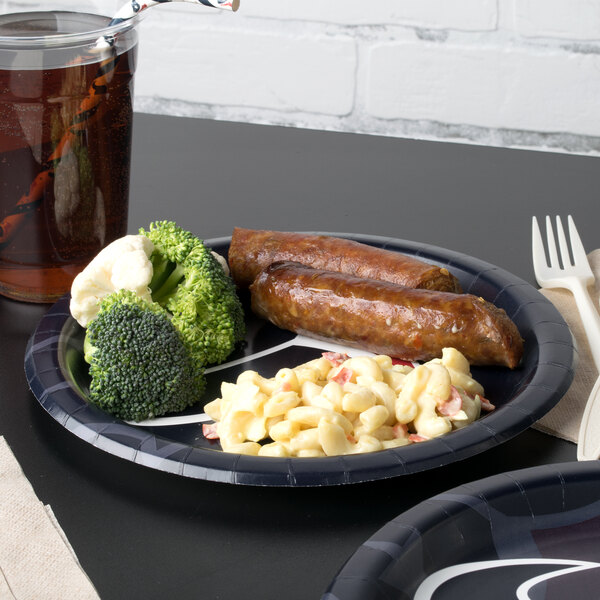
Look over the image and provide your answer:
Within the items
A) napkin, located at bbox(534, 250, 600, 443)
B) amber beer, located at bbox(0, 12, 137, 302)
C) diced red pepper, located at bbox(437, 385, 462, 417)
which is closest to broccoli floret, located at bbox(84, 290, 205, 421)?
amber beer, located at bbox(0, 12, 137, 302)

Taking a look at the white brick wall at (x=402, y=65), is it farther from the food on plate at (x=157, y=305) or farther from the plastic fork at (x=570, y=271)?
the food on plate at (x=157, y=305)

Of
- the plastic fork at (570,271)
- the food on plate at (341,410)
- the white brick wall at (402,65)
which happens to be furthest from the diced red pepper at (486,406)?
the white brick wall at (402,65)

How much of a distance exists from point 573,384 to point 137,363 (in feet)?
2.04

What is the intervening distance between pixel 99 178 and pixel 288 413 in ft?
→ 1.96

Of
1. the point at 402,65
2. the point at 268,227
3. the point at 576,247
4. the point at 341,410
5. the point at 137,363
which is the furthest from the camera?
the point at 402,65

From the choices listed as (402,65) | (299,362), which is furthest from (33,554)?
(402,65)

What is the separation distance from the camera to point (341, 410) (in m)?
1.15

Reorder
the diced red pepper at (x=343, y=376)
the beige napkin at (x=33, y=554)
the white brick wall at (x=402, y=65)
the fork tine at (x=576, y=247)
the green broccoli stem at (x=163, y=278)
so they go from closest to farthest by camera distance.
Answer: the beige napkin at (x=33, y=554), the diced red pepper at (x=343, y=376), the green broccoli stem at (x=163, y=278), the fork tine at (x=576, y=247), the white brick wall at (x=402, y=65)

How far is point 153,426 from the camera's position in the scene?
123 centimetres

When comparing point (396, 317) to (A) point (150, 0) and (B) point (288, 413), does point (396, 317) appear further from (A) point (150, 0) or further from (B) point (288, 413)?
(A) point (150, 0)

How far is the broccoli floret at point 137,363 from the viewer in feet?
4.03

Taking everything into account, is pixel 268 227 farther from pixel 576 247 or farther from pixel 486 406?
pixel 486 406

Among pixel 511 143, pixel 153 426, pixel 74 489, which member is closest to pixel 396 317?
pixel 153 426

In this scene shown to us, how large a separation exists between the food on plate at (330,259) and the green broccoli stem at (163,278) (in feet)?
0.58
